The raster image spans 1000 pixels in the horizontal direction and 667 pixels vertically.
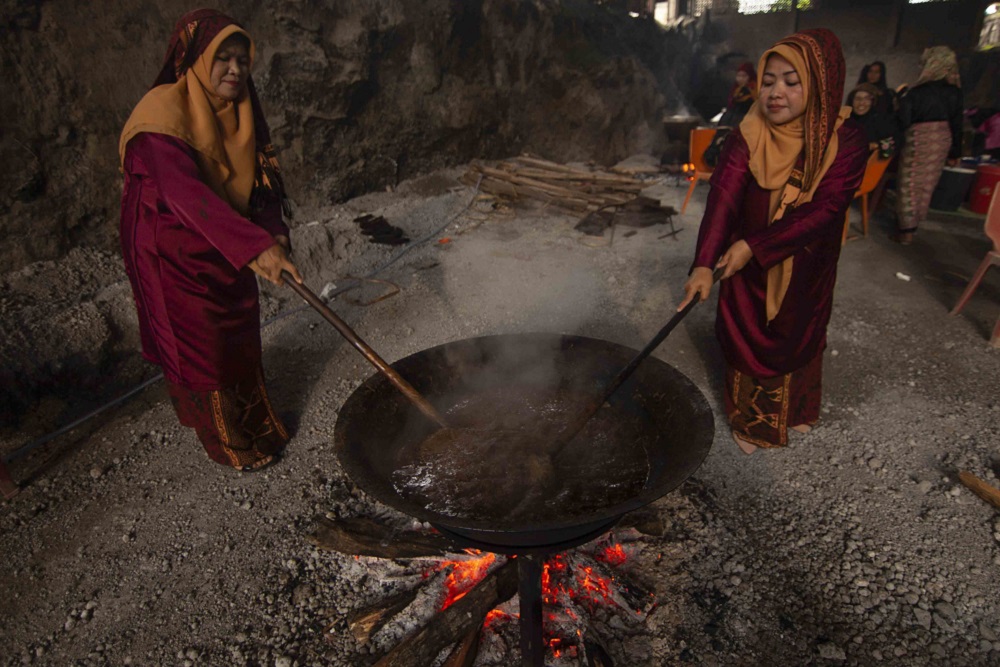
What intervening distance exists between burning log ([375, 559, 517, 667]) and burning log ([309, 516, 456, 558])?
0.32m

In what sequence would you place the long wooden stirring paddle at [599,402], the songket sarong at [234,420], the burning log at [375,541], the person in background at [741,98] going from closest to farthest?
1. the long wooden stirring paddle at [599,402]
2. the burning log at [375,541]
3. the songket sarong at [234,420]
4. the person in background at [741,98]

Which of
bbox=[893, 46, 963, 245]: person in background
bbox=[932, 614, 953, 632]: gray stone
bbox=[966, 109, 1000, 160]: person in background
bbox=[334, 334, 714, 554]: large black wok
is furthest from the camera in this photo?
bbox=[966, 109, 1000, 160]: person in background

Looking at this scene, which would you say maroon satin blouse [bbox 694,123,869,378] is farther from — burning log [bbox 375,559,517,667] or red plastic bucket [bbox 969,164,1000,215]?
red plastic bucket [bbox 969,164,1000,215]

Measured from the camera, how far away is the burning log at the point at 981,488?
2.76 metres

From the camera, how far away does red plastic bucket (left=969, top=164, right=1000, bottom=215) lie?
6641mm

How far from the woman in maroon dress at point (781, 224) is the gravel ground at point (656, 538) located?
500 millimetres

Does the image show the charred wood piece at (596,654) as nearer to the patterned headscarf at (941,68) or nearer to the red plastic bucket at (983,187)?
the patterned headscarf at (941,68)

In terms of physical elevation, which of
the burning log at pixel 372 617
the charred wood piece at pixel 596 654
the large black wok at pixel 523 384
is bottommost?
the burning log at pixel 372 617

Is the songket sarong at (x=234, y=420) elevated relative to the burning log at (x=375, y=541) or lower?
elevated

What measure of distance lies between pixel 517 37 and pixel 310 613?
30.4ft

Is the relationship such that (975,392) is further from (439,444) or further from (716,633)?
(439,444)

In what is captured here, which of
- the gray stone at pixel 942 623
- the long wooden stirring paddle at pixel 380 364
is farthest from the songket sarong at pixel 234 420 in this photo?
the gray stone at pixel 942 623

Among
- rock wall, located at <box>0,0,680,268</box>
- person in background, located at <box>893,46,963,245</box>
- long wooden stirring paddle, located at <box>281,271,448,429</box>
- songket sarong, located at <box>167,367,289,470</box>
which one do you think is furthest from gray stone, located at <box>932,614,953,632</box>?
rock wall, located at <box>0,0,680,268</box>

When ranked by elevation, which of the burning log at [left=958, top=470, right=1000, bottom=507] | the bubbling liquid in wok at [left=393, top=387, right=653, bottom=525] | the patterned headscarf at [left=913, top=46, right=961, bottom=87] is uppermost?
the patterned headscarf at [left=913, top=46, right=961, bottom=87]
